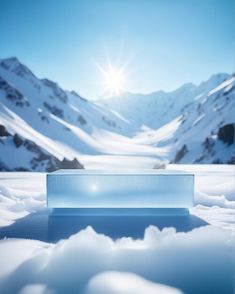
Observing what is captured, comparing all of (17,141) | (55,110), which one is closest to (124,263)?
(17,141)

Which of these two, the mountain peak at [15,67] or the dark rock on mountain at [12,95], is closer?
the dark rock on mountain at [12,95]

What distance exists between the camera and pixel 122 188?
200 inches

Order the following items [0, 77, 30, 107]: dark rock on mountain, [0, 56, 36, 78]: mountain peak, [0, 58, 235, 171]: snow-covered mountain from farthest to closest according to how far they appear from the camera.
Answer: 1. [0, 56, 36, 78]: mountain peak
2. [0, 77, 30, 107]: dark rock on mountain
3. [0, 58, 235, 171]: snow-covered mountain

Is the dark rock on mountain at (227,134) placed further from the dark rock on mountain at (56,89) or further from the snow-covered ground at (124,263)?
the dark rock on mountain at (56,89)

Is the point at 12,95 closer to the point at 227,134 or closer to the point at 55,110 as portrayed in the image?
the point at 55,110

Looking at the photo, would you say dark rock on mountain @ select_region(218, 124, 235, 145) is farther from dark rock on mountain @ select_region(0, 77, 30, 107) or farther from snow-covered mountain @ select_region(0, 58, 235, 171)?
dark rock on mountain @ select_region(0, 77, 30, 107)

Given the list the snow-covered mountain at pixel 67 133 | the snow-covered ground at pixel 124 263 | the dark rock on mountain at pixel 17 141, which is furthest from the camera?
the snow-covered mountain at pixel 67 133

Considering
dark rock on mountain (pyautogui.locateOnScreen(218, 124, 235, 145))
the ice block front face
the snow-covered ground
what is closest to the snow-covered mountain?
dark rock on mountain (pyautogui.locateOnScreen(218, 124, 235, 145))

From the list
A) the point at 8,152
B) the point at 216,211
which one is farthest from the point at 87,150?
the point at 216,211

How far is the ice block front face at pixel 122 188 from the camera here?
5043mm

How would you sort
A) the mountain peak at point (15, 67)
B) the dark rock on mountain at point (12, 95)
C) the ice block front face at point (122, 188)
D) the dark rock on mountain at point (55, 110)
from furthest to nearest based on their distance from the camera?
the mountain peak at point (15, 67) → the dark rock on mountain at point (55, 110) → the dark rock on mountain at point (12, 95) → the ice block front face at point (122, 188)

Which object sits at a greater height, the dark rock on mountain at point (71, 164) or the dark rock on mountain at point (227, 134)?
the dark rock on mountain at point (227, 134)

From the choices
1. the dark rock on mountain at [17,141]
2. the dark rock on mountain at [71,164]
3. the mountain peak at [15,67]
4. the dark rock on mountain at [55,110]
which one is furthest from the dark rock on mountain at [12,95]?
the dark rock on mountain at [71,164]

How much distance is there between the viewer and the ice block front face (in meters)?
5.04
